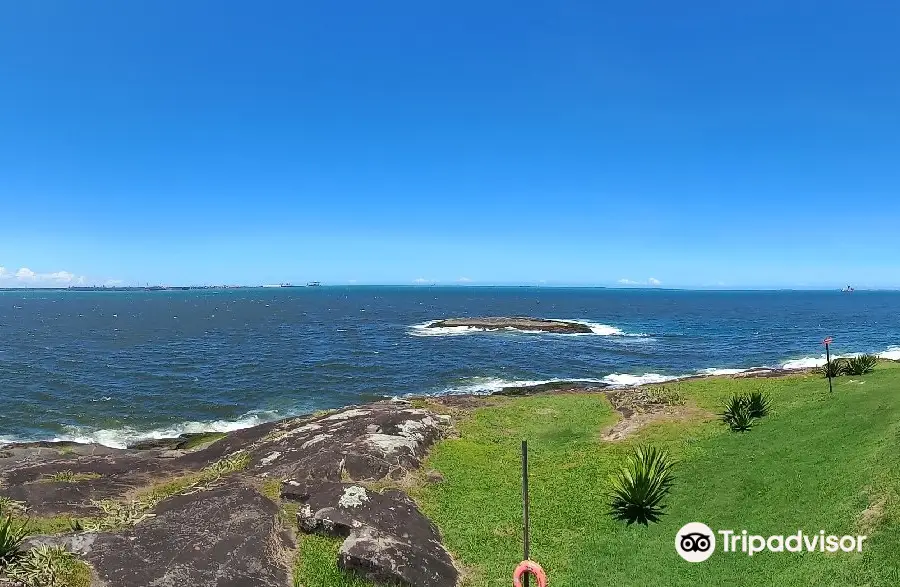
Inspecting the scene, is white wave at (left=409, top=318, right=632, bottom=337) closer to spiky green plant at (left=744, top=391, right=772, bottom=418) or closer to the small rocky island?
the small rocky island

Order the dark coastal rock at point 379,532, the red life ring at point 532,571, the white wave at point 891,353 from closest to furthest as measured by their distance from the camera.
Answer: the red life ring at point 532,571, the dark coastal rock at point 379,532, the white wave at point 891,353

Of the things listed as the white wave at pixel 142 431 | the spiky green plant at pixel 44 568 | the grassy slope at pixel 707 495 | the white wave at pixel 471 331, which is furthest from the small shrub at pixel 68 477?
the white wave at pixel 471 331

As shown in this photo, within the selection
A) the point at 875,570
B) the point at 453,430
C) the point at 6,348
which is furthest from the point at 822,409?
the point at 6,348

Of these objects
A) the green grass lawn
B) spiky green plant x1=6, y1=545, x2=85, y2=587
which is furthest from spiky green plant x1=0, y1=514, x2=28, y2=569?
the green grass lawn

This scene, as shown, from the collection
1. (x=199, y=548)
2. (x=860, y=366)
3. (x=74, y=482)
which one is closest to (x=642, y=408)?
(x=860, y=366)

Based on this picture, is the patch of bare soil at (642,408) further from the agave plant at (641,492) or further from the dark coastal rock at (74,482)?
the dark coastal rock at (74,482)

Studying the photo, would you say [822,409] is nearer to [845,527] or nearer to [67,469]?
[845,527]
